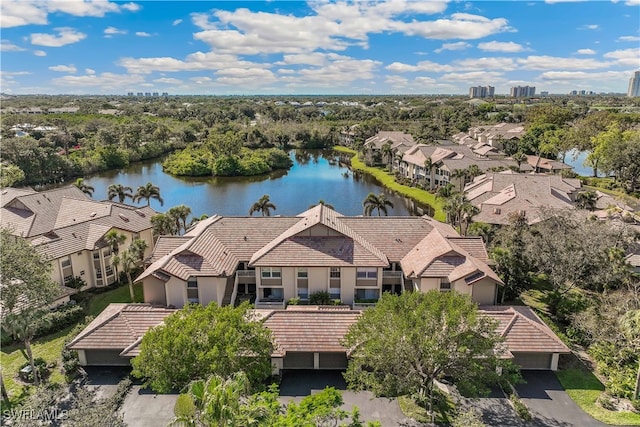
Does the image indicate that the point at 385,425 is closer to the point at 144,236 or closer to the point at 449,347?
the point at 449,347

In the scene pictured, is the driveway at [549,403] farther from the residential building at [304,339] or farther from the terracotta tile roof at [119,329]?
the terracotta tile roof at [119,329]

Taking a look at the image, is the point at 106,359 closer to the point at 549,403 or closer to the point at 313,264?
the point at 313,264

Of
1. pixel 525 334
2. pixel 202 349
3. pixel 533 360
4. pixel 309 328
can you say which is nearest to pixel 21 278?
pixel 202 349

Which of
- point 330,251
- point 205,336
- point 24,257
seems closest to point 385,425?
point 205,336

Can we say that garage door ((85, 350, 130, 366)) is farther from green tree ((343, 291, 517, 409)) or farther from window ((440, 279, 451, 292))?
window ((440, 279, 451, 292))

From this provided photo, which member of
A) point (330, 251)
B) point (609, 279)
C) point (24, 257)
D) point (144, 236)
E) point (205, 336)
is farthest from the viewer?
point (144, 236)
